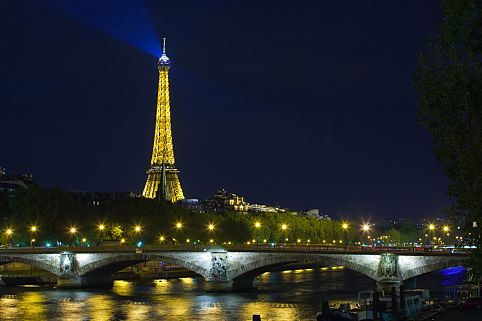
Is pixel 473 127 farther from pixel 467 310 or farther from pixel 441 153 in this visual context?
pixel 467 310

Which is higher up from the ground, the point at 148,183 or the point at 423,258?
the point at 148,183

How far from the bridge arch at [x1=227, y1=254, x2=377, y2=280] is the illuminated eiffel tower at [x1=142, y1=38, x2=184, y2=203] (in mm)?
77814

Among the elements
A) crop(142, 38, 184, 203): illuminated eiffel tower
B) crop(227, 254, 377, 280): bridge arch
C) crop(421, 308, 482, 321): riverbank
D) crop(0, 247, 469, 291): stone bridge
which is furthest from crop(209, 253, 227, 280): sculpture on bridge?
crop(142, 38, 184, 203): illuminated eiffel tower

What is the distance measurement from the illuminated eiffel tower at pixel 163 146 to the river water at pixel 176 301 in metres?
66.3

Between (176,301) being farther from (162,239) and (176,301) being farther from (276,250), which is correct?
(162,239)

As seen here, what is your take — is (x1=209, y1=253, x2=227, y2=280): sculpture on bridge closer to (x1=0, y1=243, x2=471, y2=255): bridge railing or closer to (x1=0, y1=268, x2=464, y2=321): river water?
(x1=0, y1=243, x2=471, y2=255): bridge railing

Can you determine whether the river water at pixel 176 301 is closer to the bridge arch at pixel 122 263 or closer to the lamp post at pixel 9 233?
the bridge arch at pixel 122 263

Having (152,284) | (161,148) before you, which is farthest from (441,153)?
(161,148)

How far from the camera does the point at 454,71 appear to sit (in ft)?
80.9

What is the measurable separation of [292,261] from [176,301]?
1114 cm

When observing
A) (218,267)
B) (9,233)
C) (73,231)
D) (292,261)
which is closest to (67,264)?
(218,267)

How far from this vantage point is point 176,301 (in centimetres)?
6262

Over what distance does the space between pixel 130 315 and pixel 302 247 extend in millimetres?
23142

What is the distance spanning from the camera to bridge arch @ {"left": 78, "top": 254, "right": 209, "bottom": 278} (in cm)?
7375
